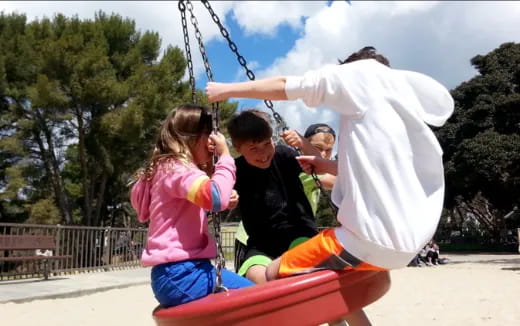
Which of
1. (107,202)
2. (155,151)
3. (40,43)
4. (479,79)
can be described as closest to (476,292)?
(155,151)

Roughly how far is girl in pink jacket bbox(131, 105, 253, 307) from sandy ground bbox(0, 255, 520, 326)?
11.9 feet

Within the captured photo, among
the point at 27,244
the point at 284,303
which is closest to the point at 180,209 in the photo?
the point at 284,303

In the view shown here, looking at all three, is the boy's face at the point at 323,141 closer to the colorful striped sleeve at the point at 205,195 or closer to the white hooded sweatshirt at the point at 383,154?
the white hooded sweatshirt at the point at 383,154

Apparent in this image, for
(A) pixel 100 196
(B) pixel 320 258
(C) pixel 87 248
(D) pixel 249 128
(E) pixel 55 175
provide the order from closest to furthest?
(B) pixel 320 258, (D) pixel 249 128, (C) pixel 87 248, (E) pixel 55 175, (A) pixel 100 196

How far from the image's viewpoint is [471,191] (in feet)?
80.7

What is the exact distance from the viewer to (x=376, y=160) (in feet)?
5.90

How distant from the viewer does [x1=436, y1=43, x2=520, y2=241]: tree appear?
2220 centimetres

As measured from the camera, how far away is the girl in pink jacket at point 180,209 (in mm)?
1933

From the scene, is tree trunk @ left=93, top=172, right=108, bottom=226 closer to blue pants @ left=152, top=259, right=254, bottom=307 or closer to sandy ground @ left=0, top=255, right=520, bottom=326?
sandy ground @ left=0, top=255, right=520, bottom=326

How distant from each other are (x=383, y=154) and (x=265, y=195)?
94 centimetres

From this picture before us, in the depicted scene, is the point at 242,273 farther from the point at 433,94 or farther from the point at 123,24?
the point at 123,24

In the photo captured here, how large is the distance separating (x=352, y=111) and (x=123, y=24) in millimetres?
19769

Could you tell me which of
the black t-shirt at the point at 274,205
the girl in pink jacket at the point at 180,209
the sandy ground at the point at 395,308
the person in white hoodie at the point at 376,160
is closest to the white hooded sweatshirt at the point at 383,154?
the person in white hoodie at the point at 376,160

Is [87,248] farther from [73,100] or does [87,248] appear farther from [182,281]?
[182,281]
